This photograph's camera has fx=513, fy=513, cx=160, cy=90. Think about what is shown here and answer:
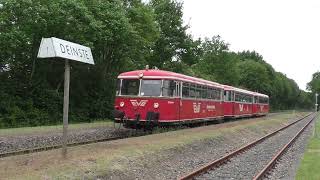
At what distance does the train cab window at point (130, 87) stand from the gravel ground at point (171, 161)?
4.53 m

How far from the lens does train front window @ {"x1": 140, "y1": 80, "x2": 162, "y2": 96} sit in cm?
2383

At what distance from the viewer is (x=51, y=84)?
35.2 metres

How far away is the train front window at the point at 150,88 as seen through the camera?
78.2 ft

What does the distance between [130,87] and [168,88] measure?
185cm

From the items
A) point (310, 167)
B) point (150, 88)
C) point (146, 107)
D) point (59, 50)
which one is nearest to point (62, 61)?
point (150, 88)

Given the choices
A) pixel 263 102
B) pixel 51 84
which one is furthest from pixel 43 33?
pixel 263 102

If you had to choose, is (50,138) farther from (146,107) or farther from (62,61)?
(62,61)

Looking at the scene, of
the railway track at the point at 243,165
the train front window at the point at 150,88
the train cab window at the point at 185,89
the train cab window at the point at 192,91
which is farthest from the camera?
the train cab window at the point at 192,91

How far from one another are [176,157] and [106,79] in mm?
24121

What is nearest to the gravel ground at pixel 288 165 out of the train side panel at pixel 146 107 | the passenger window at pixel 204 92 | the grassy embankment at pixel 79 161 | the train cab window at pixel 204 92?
the grassy embankment at pixel 79 161

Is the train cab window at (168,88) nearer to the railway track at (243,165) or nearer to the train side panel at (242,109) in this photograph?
the railway track at (243,165)

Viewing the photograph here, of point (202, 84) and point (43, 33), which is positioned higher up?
point (43, 33)

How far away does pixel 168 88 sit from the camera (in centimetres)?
2400

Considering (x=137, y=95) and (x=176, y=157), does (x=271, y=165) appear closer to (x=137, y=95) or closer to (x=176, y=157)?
(x=176, y=157)
